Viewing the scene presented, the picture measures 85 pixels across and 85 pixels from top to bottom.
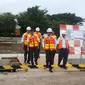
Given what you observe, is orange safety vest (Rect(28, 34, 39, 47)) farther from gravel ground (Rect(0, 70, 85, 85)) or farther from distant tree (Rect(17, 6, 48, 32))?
distant tree (Rect(17, 6, 48, 32))

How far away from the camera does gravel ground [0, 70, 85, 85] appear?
13125 millimetres

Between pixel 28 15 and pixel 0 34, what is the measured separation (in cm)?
1391

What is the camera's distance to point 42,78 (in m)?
14.2

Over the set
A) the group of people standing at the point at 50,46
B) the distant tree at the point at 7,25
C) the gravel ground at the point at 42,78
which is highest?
A: the distant tree at the point at 7,25

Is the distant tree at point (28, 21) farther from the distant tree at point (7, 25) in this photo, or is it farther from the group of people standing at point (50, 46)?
the group of people standing at point (50, 46)

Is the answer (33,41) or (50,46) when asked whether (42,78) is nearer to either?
(50,46)

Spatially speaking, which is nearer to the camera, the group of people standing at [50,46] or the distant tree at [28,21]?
the group of people standing at [50,46]

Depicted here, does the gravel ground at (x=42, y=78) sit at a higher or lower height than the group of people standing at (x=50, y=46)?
lower

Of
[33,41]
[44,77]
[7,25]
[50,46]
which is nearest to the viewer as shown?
[44,77]

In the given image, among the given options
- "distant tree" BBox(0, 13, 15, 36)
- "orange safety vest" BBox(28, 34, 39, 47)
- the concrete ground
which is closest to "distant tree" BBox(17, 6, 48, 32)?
"distant tree" BBox(0, 13, 15, 36)

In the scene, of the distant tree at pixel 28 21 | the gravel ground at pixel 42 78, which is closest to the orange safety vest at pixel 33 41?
the gravel ground at pixel 42 78

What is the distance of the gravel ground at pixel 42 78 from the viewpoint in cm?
1312

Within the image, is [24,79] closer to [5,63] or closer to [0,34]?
[5,63]

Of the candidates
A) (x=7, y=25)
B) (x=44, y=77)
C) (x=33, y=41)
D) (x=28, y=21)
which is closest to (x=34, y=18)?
(x=28, y=21)
